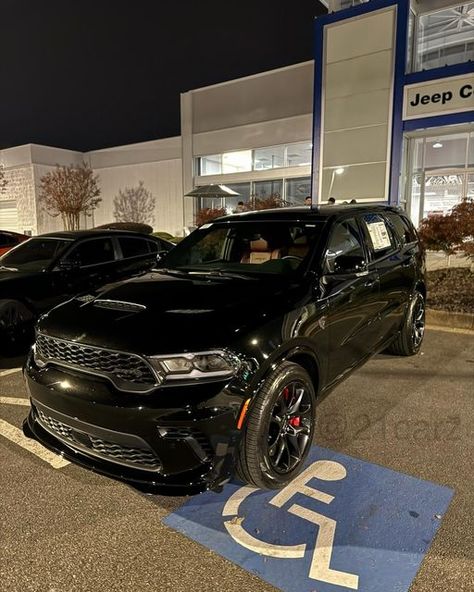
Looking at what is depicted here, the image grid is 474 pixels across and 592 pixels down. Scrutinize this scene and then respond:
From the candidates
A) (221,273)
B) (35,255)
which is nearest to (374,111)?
(35,255)

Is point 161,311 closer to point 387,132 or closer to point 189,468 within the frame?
point 189,468

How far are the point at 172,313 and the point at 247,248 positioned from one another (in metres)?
1.53

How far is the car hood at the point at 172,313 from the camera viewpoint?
2.48m

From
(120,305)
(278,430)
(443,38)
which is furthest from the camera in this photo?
(443,38)

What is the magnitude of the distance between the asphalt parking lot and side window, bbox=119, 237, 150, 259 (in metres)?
3.03

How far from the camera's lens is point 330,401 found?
13.6 ft

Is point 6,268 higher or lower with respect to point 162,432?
higher

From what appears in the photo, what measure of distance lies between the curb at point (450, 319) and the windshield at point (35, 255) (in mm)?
5675

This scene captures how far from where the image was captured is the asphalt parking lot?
6.93 ft

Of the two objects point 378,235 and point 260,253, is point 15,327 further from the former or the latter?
point 378,235

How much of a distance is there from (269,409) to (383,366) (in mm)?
2927

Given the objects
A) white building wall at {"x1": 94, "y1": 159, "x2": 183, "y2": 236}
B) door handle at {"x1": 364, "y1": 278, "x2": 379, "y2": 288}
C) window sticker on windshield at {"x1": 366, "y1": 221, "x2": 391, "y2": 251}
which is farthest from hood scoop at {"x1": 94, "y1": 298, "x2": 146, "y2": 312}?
white building wall at {"x1": 94, "y1": 159, "x2": 183, "y2": 236}

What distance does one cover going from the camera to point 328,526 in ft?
8.05

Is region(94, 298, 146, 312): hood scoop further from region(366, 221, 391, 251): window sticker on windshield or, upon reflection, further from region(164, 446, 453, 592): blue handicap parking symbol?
region(366, 221, 391, 251): window sticker on windshield
